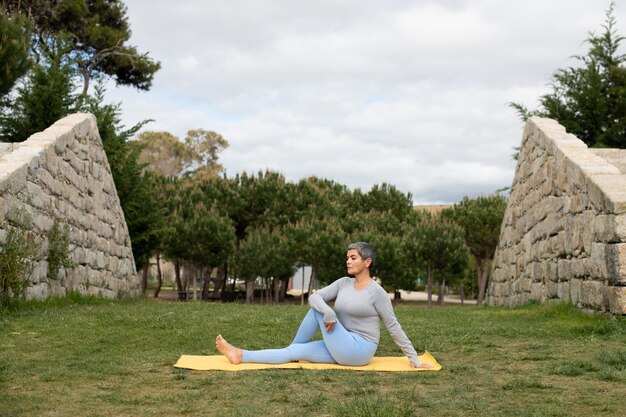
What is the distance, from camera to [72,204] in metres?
12.4

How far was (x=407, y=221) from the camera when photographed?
3697cm

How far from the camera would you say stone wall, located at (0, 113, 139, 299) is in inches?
403

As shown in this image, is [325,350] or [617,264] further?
[617,264]

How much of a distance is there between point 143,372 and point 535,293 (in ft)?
27.7

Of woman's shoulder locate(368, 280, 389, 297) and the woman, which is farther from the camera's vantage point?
woman's shoulder locate(368, 280, 389, 297)

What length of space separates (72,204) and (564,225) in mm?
7946

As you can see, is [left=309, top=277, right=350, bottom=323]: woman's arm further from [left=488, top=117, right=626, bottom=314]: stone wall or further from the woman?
[left=488, top=117, right=626, bottom=314]: stone wall

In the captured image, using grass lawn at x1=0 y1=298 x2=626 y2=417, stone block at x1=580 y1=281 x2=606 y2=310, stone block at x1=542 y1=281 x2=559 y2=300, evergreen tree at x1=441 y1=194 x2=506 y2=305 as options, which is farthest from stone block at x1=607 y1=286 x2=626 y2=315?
evergreen tree at x1=441 y1=194 x2=506 y2=305

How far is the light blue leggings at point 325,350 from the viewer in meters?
6.06

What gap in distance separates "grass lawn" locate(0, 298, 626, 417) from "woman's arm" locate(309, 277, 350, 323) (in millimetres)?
469

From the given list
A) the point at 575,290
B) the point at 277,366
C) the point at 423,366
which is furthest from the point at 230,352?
the point at 575,290

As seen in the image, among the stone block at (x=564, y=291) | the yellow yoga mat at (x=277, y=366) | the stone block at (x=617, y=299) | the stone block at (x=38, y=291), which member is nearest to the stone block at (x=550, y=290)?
the stone block at (x=564, y=291)

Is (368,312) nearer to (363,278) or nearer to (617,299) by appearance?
(363,278)

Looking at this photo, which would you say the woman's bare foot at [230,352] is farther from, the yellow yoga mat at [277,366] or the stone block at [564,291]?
the stone block at [564,291]
